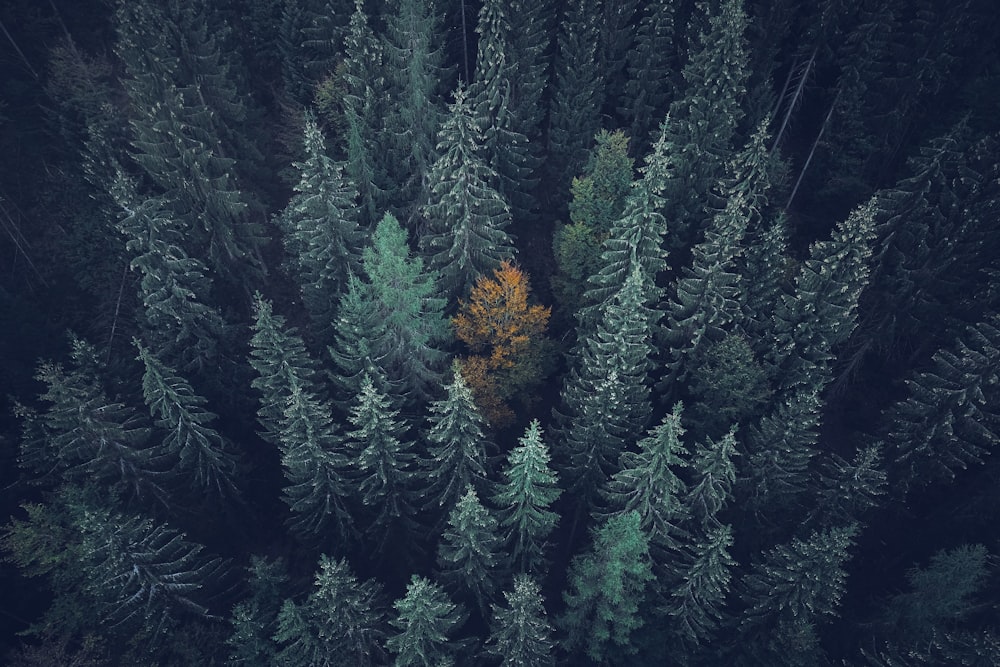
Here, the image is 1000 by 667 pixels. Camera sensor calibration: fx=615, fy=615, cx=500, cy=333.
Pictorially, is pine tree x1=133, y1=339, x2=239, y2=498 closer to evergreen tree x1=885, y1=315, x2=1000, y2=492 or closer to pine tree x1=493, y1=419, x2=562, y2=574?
pine tree x1=493, y1=419, x2=562, y2=574

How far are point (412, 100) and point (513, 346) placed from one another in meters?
14.3

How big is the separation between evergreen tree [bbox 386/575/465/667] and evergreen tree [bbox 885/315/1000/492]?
2223 cm

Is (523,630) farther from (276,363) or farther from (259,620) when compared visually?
(276,363)

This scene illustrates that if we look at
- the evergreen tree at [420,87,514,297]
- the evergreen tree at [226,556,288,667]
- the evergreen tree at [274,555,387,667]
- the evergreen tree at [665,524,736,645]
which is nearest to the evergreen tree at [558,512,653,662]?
the evergreen tree at [665,524,736,645]

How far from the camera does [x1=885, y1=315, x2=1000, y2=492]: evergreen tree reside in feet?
87.0

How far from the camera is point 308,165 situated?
29188 millimetres

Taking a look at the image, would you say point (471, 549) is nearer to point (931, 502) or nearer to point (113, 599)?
point (113, 599)

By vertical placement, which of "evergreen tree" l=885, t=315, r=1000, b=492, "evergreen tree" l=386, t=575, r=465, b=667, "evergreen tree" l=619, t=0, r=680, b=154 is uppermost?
"evergreen tree" l=619, t=0, r=680, b=154

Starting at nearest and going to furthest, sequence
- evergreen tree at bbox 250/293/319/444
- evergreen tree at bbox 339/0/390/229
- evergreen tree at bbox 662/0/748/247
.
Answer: evergreen tree at bbox 250/293/319/444 < evergreen tree at bbox 662/0/748/247 < evergreen tree at bbox 339/0/390/229

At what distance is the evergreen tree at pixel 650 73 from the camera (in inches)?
1267

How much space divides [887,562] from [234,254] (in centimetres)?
3885

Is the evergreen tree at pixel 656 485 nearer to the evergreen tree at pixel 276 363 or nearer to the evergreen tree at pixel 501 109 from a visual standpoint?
the evergreen tree at pixel 276 363

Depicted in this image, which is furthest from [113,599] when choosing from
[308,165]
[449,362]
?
[308,165]

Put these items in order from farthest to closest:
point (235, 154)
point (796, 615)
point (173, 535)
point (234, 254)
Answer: point (235, 154), point (234, 254), point (173, 535), point (796, 615)
